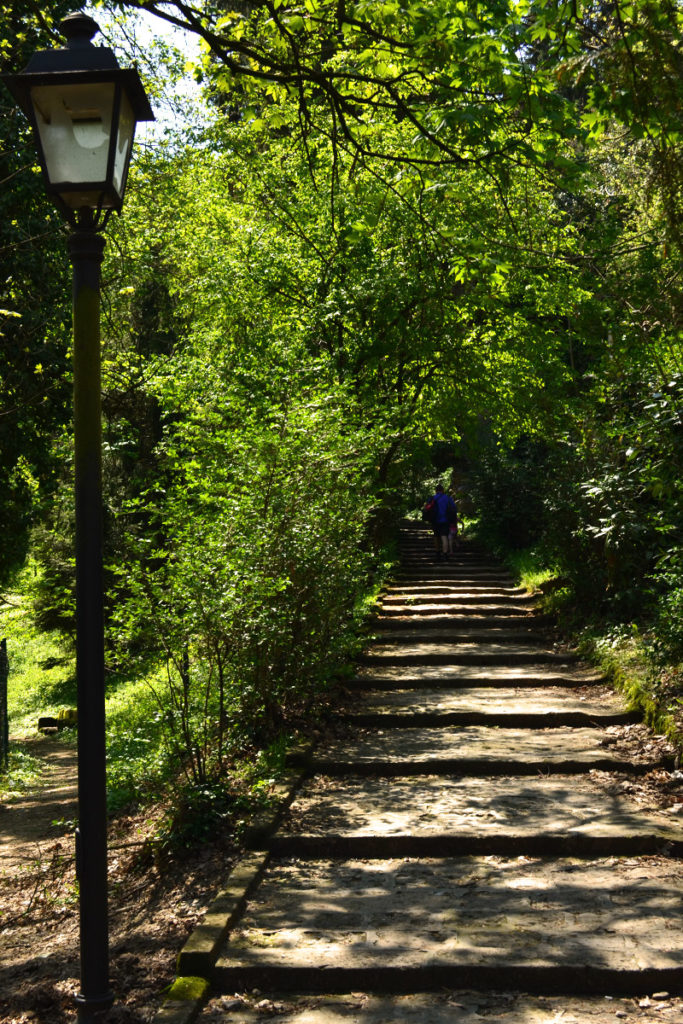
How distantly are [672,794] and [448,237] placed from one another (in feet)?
14.8

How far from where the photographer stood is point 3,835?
10141mm

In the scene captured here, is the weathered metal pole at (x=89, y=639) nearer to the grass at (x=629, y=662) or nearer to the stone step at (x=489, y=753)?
the stone step at (x=489, y=753)

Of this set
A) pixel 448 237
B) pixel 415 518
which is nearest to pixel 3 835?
pixel 448 237

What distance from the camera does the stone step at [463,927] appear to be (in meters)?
4.73

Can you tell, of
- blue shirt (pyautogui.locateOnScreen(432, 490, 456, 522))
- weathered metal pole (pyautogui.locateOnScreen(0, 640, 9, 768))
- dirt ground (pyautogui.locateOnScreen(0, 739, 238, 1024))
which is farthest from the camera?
blue shirt (pyautogui.locateOnScreen(432, 490, 456, 522))

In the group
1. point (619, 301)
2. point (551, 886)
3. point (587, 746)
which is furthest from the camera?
point (619, 301)

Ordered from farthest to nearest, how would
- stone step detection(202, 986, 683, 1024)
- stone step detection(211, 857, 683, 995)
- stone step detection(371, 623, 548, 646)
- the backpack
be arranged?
the backpack
stone step detection(371, 623, 548, 646)
stone step detection(211, 857, 683, 995)
stone step detection(202, 986, 683, 1024)

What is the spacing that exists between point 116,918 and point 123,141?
4.42 m

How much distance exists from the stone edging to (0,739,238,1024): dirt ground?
5.3 inches

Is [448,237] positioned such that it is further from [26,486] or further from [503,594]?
[503,594]

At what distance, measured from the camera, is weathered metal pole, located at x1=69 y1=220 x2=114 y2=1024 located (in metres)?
4.12

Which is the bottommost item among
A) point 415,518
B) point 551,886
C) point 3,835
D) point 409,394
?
point 3,835

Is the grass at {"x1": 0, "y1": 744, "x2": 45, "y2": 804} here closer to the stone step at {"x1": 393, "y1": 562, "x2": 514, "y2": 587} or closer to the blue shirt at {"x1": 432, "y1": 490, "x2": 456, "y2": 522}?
the stone step at {"x1": 393, "y1": 562, "x2": 514, "y2": 587}

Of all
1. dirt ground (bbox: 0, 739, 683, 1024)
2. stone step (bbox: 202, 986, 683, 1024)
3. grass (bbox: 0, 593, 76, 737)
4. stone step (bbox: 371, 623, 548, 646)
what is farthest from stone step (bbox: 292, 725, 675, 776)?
grass (bbox: 0, 593, 76, 737)
